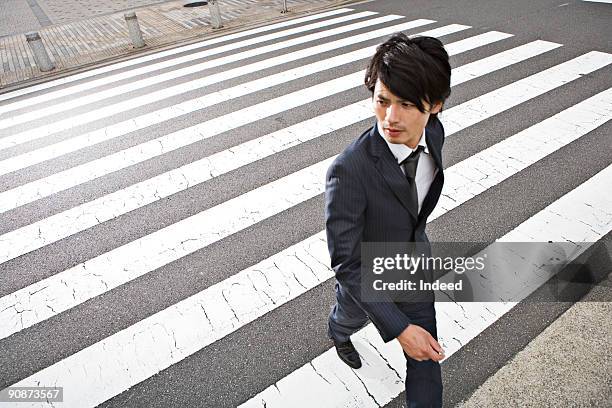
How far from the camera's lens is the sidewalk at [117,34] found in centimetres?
943

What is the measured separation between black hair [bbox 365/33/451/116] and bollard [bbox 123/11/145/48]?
979cm

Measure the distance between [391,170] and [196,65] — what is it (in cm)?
774

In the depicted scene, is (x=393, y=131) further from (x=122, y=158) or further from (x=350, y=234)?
(x=122, y=158)

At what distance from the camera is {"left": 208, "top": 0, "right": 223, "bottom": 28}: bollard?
407 inches

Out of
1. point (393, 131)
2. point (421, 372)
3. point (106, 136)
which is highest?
point (393, 131)

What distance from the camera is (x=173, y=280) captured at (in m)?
3.58

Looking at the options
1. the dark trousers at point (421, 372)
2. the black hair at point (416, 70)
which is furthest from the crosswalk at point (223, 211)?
the black hair at point (416, 70)

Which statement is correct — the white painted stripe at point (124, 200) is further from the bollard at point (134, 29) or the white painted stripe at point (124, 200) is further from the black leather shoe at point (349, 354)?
the bollard at point (134, 29)

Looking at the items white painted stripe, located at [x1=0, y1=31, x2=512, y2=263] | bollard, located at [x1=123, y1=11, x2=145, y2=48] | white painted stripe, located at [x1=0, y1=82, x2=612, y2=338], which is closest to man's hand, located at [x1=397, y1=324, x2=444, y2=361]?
white painted stripe, located at [x1=0, y1=82, x2=612, y2=338]

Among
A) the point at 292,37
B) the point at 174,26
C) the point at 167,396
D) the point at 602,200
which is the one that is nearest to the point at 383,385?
the point at 167,396

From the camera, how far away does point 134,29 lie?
31.6 ft

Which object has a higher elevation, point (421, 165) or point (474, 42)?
point (421, 165)

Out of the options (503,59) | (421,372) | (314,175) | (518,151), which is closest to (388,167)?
(421,372)

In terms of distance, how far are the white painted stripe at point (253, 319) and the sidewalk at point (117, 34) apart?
8.24 metres
